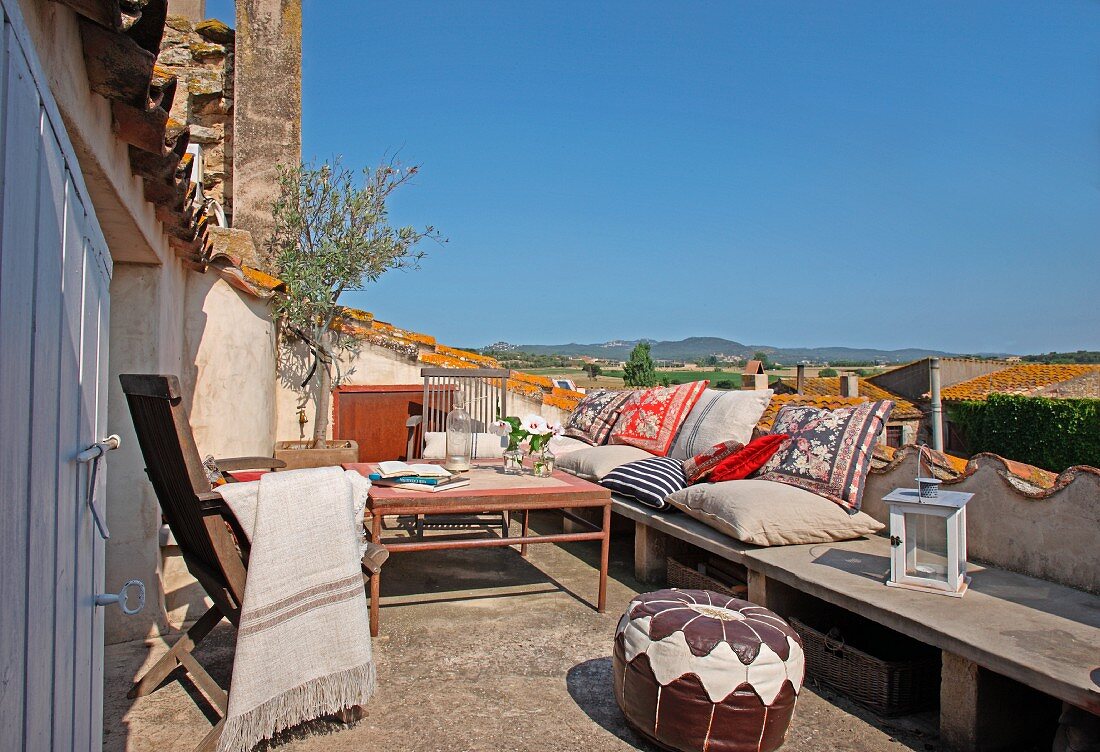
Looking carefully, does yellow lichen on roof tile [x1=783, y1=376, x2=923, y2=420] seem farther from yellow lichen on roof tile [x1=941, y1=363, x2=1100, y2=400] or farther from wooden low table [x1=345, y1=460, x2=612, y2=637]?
wooden low table [x1=345, y1=460, x2=612, y2=637]

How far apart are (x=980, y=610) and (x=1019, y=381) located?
83.8 ft

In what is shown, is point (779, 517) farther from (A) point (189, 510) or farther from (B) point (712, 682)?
(A) point (189, 510)

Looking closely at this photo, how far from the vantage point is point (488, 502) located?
353cm

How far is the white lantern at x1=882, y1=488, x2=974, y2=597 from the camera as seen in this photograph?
285cm

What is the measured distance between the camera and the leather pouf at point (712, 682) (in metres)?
2.30

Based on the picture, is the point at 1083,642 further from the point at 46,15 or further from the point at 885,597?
the point at 46,15

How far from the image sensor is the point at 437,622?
3578 millimetres

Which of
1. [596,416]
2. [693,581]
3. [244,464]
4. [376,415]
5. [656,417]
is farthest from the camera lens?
[376,415]

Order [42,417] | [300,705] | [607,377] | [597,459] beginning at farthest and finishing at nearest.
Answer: [607,377] < [597,459] < [300,705] < [42,417]

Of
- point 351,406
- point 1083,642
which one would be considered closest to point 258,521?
point 1083,642

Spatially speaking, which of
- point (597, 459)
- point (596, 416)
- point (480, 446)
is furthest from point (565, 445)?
point (480, 446)

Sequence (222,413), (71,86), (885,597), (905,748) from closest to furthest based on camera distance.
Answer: (71,86) < (905,748) < (885,597) < (222,413)

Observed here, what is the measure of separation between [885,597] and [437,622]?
6.70 feet

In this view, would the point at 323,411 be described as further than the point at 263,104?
No
